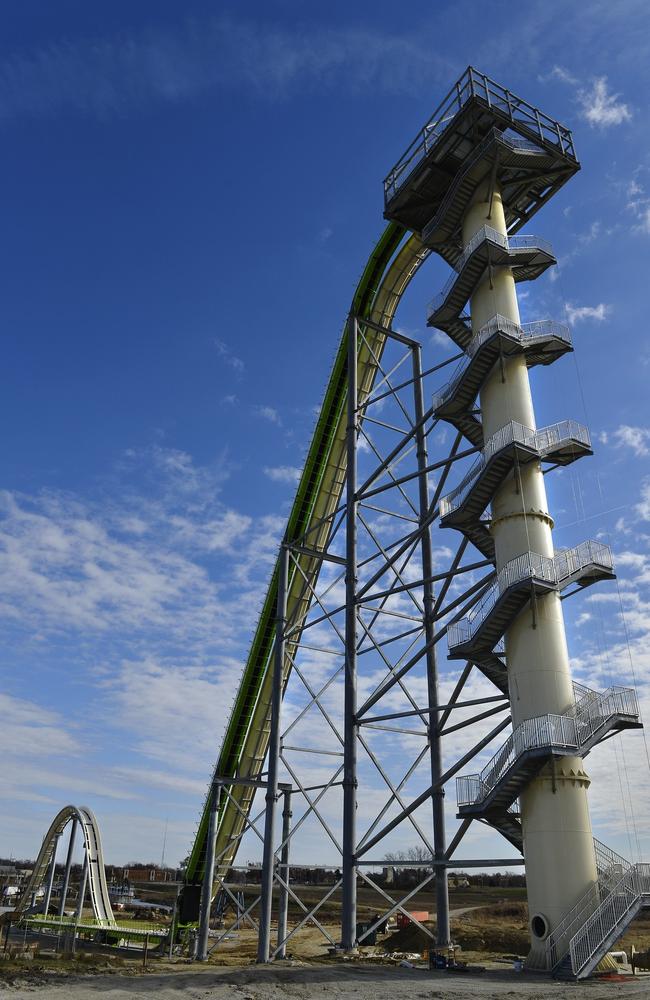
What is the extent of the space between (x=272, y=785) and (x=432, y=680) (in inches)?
217

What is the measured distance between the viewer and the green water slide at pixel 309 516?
28.0 m

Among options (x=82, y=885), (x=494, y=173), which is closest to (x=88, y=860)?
(x=82, y=885)

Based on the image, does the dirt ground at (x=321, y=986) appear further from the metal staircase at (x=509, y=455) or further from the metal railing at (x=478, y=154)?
the metal railing at (x=478, y=154)

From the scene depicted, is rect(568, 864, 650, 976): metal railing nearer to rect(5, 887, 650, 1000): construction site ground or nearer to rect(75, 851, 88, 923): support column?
rect(5, 887, 650, 1000): construction site ground

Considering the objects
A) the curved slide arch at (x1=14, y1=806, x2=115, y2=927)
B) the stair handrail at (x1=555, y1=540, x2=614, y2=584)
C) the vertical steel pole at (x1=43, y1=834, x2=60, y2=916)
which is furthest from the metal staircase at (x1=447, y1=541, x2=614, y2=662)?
the vertical steel pole at (x1=43, y1=834, x2=60, y2=916)

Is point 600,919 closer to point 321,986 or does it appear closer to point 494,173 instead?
point 321,986

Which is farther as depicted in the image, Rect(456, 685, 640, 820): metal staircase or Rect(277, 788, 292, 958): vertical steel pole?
Rect(277, 788, 292, 958): vertical steel pole

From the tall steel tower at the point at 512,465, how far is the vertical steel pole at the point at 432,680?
9.44ft

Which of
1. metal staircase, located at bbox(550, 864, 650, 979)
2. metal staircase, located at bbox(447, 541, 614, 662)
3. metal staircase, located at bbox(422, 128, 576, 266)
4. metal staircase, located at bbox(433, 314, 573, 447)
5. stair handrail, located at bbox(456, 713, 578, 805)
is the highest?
metal staircase, located at bbox(422, 128, 576, 266)

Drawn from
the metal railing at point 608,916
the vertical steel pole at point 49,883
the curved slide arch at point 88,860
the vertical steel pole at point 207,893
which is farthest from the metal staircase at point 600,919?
the vertical steel pole at point 49,883

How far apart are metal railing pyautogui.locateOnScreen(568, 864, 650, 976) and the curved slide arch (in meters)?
26.5

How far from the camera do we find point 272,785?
22.5 m

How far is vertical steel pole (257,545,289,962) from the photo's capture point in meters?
21.0

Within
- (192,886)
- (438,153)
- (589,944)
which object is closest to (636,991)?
(589,944)
